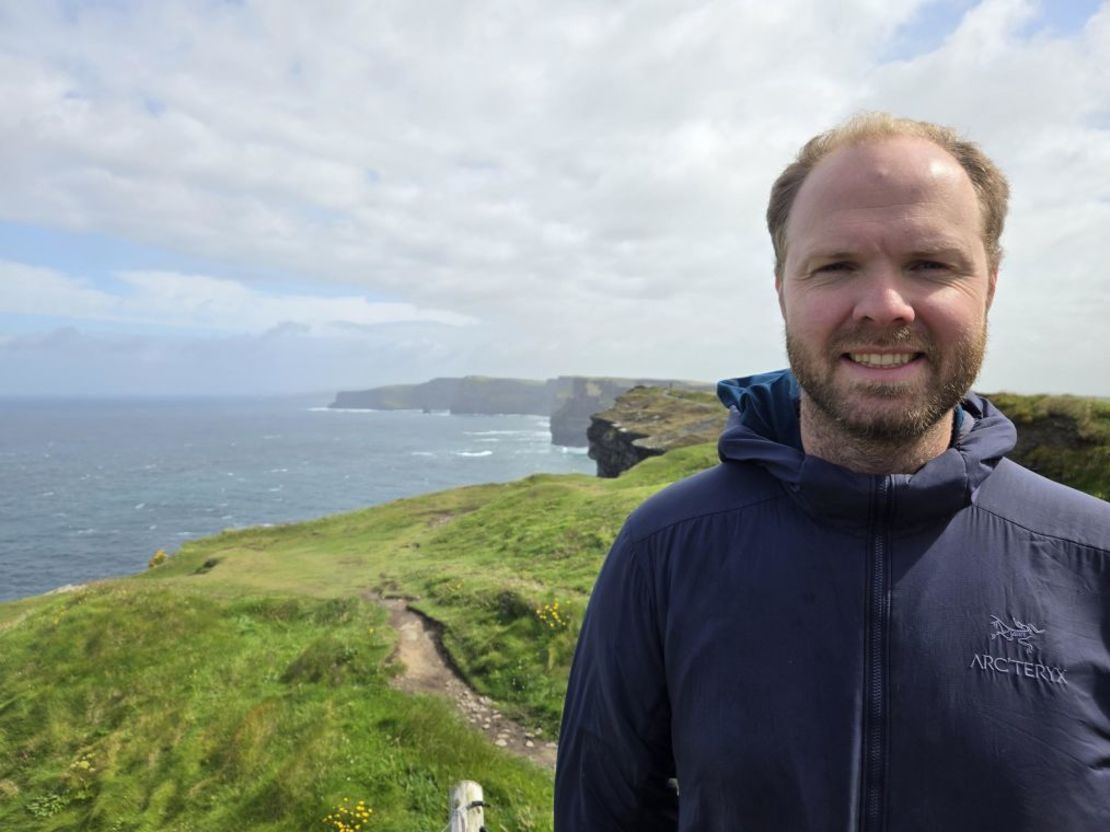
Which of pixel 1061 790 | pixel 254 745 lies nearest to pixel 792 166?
pixel 1061 790

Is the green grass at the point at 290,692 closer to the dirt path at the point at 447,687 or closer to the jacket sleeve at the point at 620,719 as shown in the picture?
the dirt path at the point at 447,687

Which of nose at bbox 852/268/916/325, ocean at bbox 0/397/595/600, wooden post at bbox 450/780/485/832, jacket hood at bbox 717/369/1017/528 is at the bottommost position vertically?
ocean at bbox 0/397/595/600

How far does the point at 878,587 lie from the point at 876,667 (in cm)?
30

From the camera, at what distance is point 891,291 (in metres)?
2.53

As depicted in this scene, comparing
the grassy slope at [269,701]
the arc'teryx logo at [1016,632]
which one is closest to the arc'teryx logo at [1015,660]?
the arc'teryx logo at [1016,632]

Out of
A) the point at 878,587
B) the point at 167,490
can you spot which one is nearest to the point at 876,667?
the point at 878,587

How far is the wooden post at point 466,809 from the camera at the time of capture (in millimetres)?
7153

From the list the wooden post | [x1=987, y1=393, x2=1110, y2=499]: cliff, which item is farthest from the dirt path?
[x1=987, y1=393, x2=1110, y2=499]: cliff

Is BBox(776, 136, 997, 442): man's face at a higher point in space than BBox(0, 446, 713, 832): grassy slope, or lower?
higher

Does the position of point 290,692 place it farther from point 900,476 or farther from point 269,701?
point 900,476

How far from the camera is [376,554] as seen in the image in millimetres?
32469

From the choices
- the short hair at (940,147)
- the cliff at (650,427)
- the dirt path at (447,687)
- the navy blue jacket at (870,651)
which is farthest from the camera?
the cliff at (650,427)

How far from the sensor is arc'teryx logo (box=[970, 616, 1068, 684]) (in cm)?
233

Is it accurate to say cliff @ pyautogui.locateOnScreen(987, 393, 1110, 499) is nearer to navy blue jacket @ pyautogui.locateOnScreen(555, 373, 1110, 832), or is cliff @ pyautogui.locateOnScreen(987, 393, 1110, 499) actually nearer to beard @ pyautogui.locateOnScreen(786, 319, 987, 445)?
navy blue jacket @ pyautogui.locateOnScreen(555, 373, 1110, 832)
